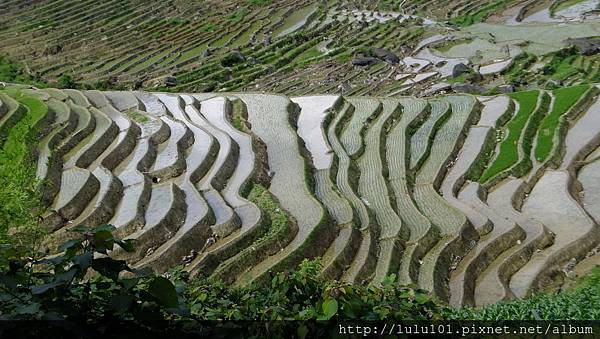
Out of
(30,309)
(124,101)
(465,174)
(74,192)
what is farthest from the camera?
(124,101)

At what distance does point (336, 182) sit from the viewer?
12.7m

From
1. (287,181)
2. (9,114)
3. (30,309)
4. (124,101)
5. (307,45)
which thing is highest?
(9,114)

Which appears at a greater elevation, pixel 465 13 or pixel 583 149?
pixel 465 13

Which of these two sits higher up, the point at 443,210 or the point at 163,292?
the point at 163,292

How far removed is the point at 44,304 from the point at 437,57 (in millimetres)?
30984

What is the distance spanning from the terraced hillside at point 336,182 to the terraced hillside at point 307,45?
9.47 meters

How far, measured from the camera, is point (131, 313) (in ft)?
8.81

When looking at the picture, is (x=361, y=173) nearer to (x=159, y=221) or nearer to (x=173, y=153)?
(x=173, y=153)

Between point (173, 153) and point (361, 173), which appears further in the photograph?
point (361, 173)

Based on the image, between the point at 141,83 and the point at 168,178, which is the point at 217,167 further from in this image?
the point at 141,83

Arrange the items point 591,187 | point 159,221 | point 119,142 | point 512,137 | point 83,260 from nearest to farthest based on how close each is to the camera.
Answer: point 83,260 < point 159,221 < point 119,142 < point 591,187 < point 512,137

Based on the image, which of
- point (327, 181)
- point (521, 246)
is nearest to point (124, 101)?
point (327, 181)

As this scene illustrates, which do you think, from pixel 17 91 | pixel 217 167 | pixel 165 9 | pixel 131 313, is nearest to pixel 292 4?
pixel 165 9

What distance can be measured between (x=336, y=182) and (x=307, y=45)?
2304 cm
